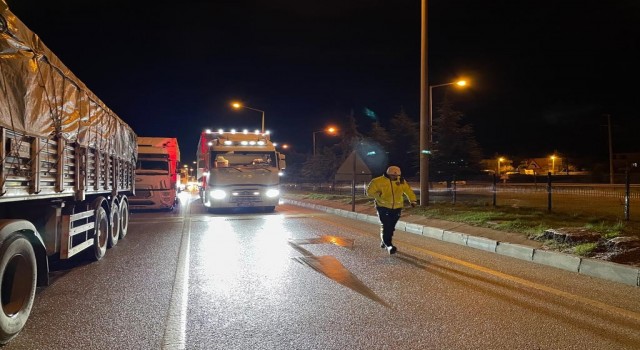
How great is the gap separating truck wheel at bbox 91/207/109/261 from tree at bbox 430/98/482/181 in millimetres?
23355

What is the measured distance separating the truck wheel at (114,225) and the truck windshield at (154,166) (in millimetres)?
7523

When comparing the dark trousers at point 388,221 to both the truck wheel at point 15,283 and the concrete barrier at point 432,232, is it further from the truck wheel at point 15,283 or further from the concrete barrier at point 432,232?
the truck wheel at point 15,283

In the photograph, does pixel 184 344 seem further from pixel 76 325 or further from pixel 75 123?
pixel 75 123

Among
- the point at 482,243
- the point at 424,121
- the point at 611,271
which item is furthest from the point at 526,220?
the point at 424,121

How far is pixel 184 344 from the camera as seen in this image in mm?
4141

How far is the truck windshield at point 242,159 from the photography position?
1733 cm

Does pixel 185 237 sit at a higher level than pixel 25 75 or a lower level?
lower

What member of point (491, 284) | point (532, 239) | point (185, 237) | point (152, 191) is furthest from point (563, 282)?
point (152, 191)

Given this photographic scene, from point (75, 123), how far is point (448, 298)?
574cm

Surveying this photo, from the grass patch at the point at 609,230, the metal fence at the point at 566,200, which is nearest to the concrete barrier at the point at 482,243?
the grass patch at the point at 609,230

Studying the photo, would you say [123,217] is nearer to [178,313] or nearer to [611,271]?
[178,313]

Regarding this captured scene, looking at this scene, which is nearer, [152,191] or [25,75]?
[25,75]

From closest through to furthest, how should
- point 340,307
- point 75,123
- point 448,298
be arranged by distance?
point 340,307 < point 448,298 < point 75,123

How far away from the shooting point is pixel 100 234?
340 inches
